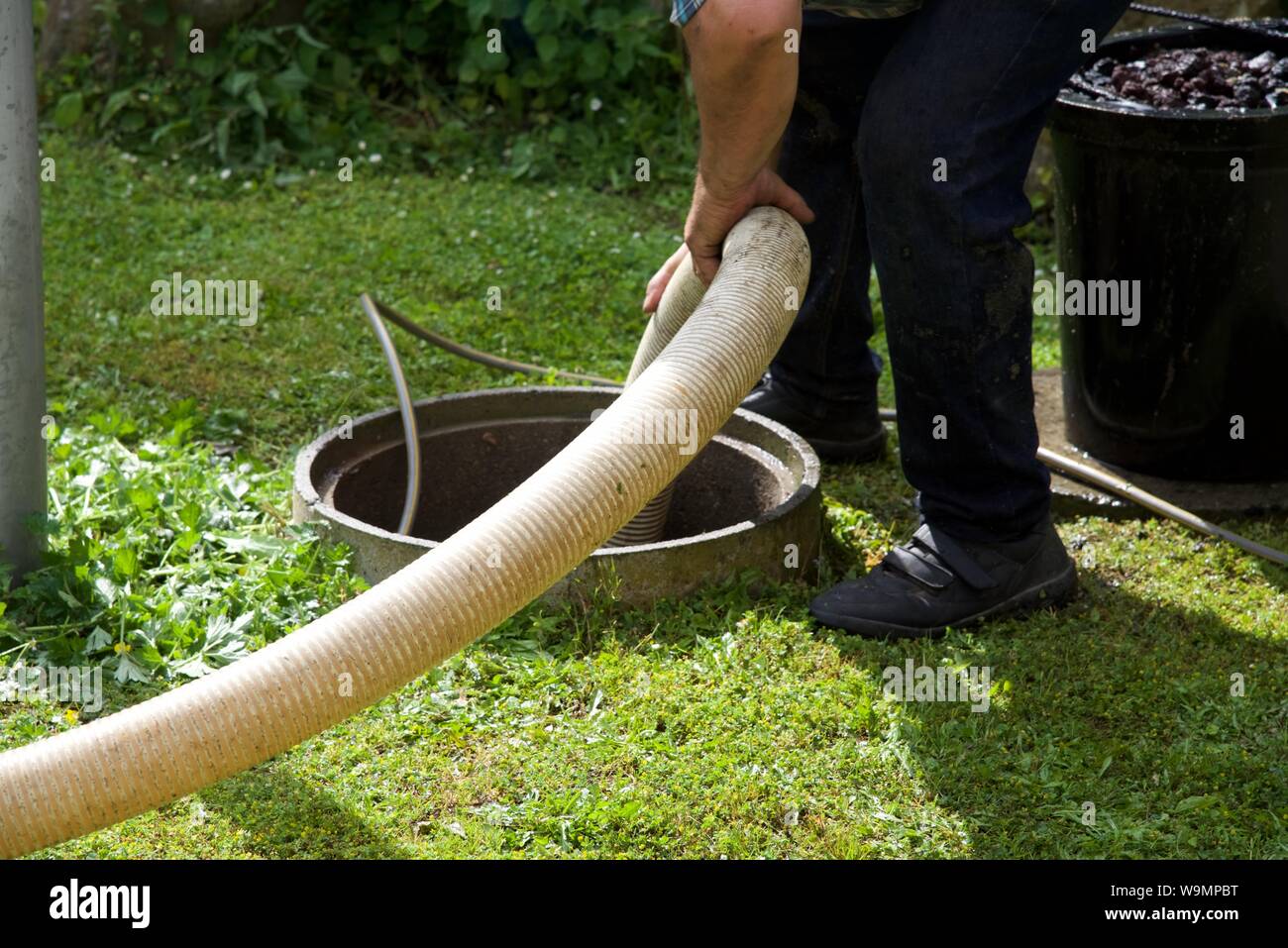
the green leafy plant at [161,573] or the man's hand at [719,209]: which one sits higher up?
the man's hand at [719,209]

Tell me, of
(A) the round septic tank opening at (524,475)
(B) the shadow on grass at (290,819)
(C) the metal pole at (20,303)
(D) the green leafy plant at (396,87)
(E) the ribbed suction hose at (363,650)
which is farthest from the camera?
(D) the green leafy plant at (396,87)

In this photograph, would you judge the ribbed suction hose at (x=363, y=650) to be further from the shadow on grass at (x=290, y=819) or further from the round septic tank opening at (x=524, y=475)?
the round septic tank opening at (x=524, y=475)

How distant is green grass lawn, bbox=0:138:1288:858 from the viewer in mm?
2416

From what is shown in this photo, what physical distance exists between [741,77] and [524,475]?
1.62m

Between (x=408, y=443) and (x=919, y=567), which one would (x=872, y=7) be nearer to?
(x=919, y=567)

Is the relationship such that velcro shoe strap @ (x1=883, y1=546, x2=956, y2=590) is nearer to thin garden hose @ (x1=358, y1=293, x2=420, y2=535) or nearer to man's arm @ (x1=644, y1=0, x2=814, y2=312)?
man's arm @ (x1=644, y1=0, x2=814, y2=312)

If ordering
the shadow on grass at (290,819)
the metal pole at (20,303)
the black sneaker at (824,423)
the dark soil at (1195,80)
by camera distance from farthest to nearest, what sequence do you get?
the black sneaker at (824,423), the dark soil at (1195,80), the metal pole at (20,303), the shadow on grass at (290,819)

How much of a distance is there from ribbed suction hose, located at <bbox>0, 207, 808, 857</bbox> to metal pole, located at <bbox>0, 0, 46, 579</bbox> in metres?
1.25

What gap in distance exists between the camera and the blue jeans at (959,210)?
2.64 m

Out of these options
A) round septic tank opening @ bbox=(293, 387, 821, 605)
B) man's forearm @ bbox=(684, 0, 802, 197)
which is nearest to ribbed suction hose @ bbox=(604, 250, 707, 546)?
round septic tank opening @ bbox=(293, 387, 821, 605)

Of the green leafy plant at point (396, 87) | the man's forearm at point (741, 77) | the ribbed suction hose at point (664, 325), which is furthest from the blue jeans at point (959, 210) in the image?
the green leafy plant at point (396, 87)

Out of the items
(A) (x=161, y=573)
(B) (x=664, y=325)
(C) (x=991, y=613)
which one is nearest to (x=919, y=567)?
(C) (x=991, y=613)

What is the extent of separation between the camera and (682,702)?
9.12 ft
